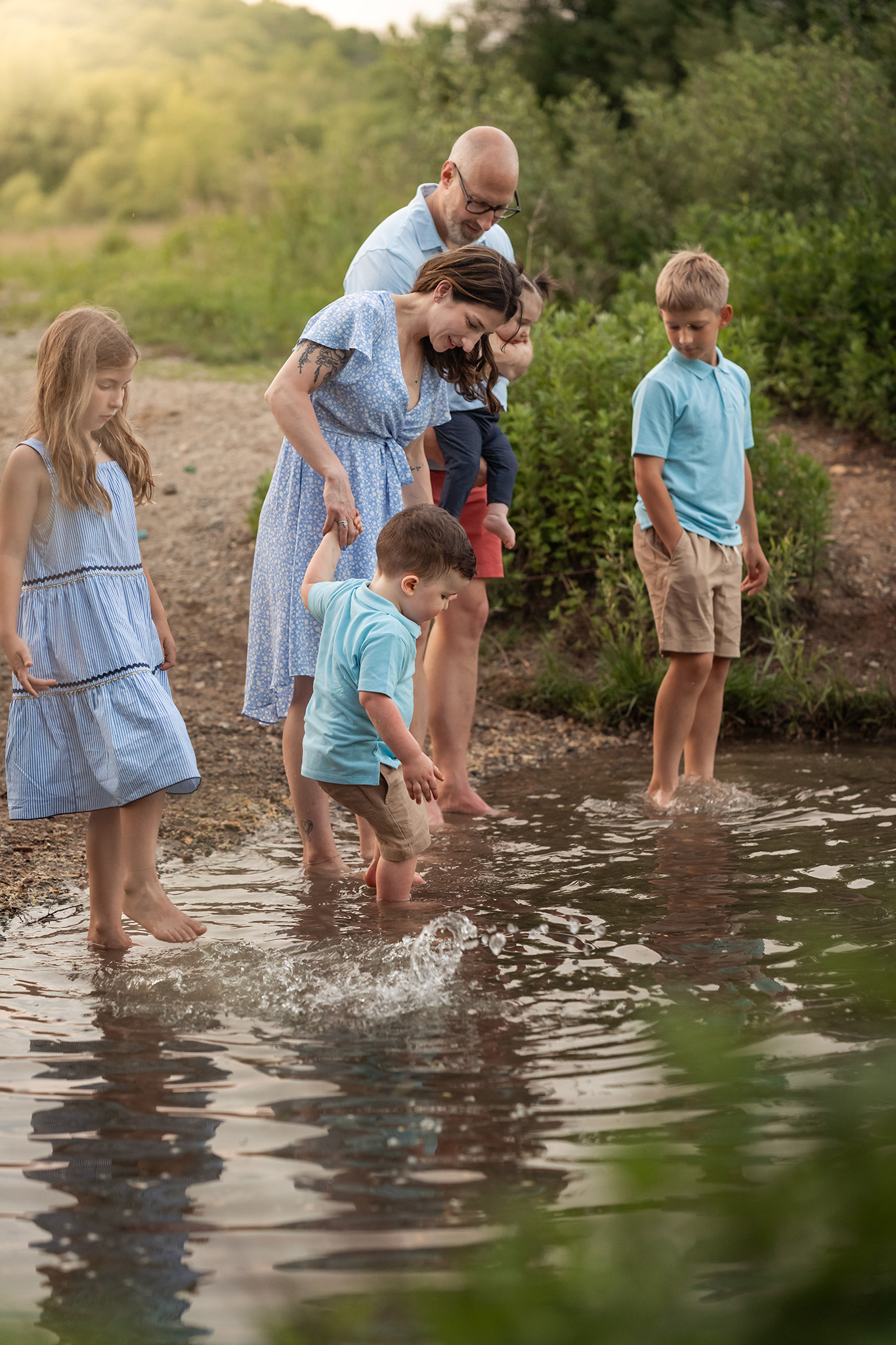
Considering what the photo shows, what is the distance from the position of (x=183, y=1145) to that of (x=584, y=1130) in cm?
69

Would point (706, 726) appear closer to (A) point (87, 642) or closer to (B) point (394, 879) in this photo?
(B) point (394, 879)

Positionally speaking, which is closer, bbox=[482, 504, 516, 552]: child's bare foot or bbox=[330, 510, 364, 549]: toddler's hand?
bbox=[330, 510, 364, 549]: toddler's hand

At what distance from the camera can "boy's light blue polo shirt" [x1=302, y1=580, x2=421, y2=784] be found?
3.24 meters

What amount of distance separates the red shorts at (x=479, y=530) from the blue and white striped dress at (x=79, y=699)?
1600mm

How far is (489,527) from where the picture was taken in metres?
4.39

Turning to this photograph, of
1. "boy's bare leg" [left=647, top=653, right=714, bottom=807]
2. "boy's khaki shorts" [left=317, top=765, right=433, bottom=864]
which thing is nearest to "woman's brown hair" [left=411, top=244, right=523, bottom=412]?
"boy's khaki shorts" [left=317, top=765, right=433, bottom=864]

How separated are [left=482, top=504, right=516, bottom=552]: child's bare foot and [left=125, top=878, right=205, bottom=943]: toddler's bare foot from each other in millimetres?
1670

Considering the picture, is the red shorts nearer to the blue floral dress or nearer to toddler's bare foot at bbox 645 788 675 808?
the blue floral dress

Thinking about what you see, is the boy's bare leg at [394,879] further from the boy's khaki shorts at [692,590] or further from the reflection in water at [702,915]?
the boy's khaki shorts at [692,590]

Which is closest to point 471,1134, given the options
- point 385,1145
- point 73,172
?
point 385,1145

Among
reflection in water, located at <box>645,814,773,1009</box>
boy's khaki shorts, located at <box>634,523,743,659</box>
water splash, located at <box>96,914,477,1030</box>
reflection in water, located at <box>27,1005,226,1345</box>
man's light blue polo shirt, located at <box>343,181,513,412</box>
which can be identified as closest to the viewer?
reflection in water, located at <box>27,1005,226,1345</box>

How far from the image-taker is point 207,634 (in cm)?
633

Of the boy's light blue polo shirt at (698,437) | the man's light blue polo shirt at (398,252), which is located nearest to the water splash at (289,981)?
the boy's light blue polo shirt at (698,437)

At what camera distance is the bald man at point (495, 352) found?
3.93 meters
